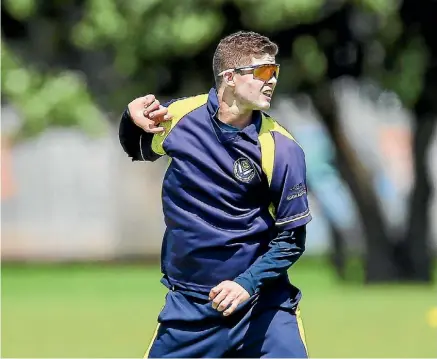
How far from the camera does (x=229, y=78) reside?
21.9 feet

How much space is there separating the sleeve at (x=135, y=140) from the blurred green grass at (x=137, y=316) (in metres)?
6.33

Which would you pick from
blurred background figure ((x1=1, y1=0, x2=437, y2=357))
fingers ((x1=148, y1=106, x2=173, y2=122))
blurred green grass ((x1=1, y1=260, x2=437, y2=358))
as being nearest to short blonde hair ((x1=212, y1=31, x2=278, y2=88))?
fingers ((x1=148, y1=106, x2=173, y2=122))

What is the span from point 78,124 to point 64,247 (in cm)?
1173

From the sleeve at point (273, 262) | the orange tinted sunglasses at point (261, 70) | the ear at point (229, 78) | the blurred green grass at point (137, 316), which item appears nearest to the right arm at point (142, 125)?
the ear at point (229, 78)

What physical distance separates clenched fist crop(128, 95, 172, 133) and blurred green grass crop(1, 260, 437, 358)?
6.56m

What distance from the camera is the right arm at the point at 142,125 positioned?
6668 mm

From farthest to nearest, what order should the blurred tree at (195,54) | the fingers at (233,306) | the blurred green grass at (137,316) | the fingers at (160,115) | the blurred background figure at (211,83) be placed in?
the blurred tree at (195,54) → the blurred background figure at (211,83) → the blurred green grass at (137,316) → the fingers at (160,115) → the fingers at (233,306)

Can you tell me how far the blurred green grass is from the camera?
550 inches

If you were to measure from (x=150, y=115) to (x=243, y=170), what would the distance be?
520 millimetres

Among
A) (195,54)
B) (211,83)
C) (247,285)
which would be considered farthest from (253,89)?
(211,83)

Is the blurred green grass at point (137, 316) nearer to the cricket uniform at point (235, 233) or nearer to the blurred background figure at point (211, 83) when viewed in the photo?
the blurred background figure at point (211, 83)

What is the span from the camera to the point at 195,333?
6555mm

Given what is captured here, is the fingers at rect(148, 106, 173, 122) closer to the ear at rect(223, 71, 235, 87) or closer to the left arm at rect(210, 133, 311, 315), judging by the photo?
the ear at rect(223, 71, 235, 87)

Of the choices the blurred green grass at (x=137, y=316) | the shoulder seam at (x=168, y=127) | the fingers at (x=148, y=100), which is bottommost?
the blurred green grass at (x=137, y=316)
